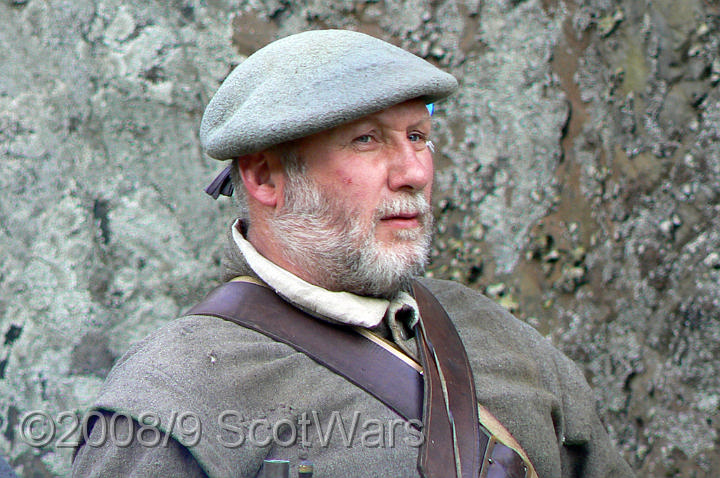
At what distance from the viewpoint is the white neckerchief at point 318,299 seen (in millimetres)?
1977

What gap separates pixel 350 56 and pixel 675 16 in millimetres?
1403

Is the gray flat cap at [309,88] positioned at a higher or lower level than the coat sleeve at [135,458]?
higher

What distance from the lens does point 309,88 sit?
6.31 feet

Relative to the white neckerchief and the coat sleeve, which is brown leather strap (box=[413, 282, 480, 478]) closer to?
the white neckerchief

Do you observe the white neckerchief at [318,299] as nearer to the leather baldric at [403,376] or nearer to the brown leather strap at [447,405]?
the leather baldric at [403,376]

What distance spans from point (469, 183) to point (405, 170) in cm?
90

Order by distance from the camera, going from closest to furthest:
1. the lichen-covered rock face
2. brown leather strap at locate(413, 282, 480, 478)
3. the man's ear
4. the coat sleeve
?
the coat sleeve, brown leather strap at locate(413, 282, 480, 478), the man's ear, the lichen-covered rock face

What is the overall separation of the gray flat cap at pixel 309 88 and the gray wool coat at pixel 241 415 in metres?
0.35

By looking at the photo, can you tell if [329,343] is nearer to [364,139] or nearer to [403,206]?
[403,206]

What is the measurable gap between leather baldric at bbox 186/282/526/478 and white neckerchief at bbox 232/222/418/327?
26mm

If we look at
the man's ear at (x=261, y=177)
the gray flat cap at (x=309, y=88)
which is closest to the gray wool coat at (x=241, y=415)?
the man's ear at (x=261, y=177)

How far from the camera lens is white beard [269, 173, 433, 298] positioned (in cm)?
201

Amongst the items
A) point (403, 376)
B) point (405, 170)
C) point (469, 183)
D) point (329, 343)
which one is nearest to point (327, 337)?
point (329, 343)

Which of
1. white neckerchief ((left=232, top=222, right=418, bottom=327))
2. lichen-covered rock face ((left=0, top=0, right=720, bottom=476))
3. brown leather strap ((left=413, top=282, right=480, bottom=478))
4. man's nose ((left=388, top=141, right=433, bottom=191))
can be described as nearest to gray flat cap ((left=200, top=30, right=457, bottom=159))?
man's nose ((left=388, top=141, right=433, bottom=191))
